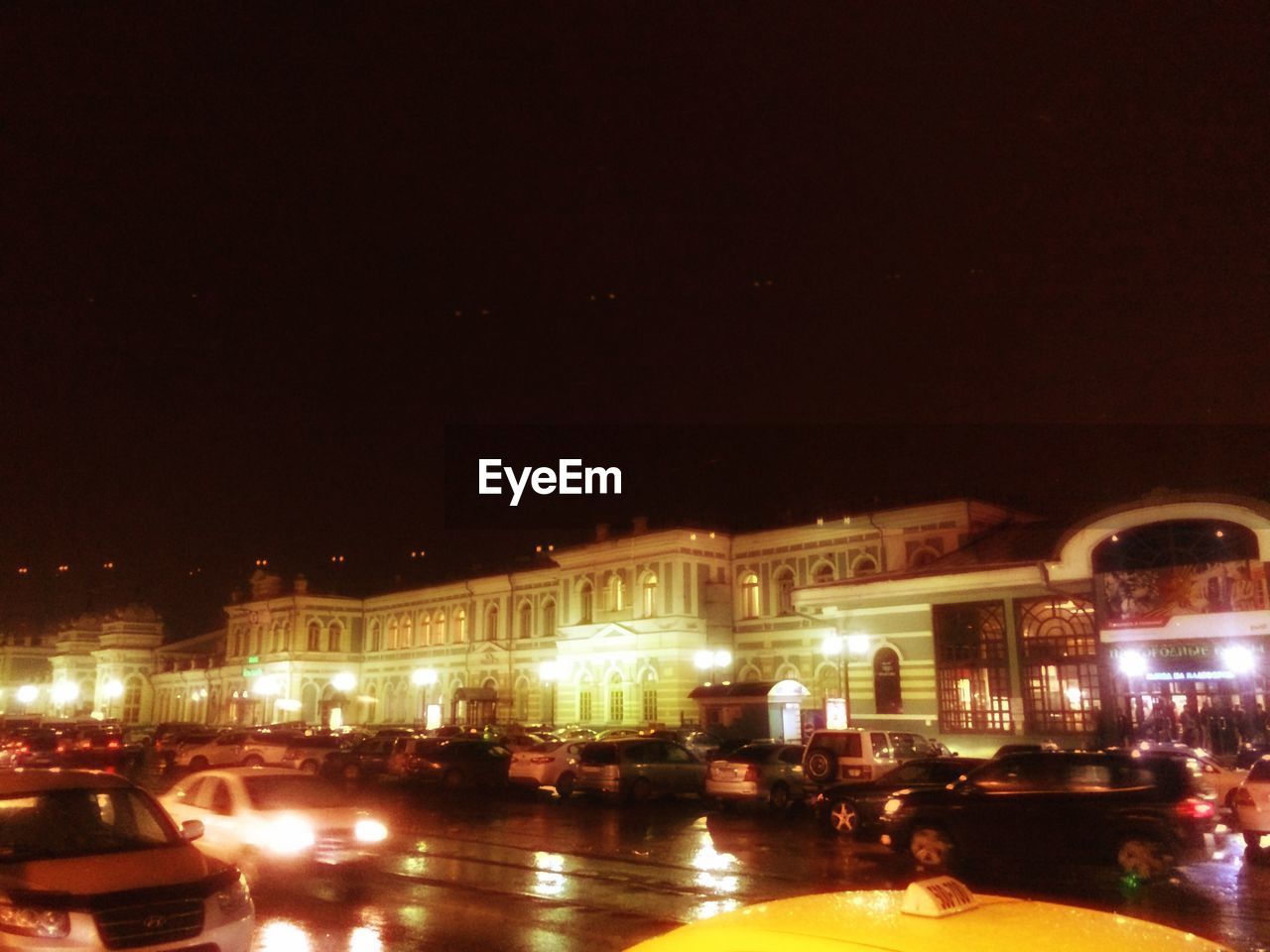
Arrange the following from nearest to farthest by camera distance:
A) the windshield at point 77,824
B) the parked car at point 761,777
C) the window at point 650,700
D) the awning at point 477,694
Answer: the windshield at point 77,824 → the parked car at point 761,777 → the window at point 650,700 → the awning at point 477,694

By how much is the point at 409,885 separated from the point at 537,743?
16274mm

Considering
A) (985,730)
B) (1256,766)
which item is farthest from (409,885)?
(985,730)

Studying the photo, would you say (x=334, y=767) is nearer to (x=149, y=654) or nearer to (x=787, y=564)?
(x=787, y=564)

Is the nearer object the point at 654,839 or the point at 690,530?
the point at 654,839

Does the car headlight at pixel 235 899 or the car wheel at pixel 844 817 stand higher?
the car headlight at pixel 235 899

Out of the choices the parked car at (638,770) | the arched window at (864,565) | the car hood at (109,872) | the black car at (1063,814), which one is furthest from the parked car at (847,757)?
the arched window at (864,565)

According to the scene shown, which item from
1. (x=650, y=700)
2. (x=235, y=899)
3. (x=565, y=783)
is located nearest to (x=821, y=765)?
(x=565, y=783)

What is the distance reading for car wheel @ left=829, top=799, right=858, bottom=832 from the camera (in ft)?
58.5

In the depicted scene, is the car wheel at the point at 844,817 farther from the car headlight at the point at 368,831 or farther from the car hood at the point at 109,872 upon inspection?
the car hood at the point at 109,872

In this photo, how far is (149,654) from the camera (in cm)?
10244

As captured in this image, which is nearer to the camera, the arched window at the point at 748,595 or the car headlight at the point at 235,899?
the car headlight at the point at 235,899

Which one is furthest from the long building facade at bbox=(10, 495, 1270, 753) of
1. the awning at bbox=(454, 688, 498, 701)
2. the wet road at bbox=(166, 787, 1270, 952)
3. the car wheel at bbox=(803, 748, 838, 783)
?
the wet road at bbox=(166, 787, 1270, 952)

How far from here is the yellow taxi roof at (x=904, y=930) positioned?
338 centimetres

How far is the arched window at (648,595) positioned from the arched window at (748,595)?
4.17 m
